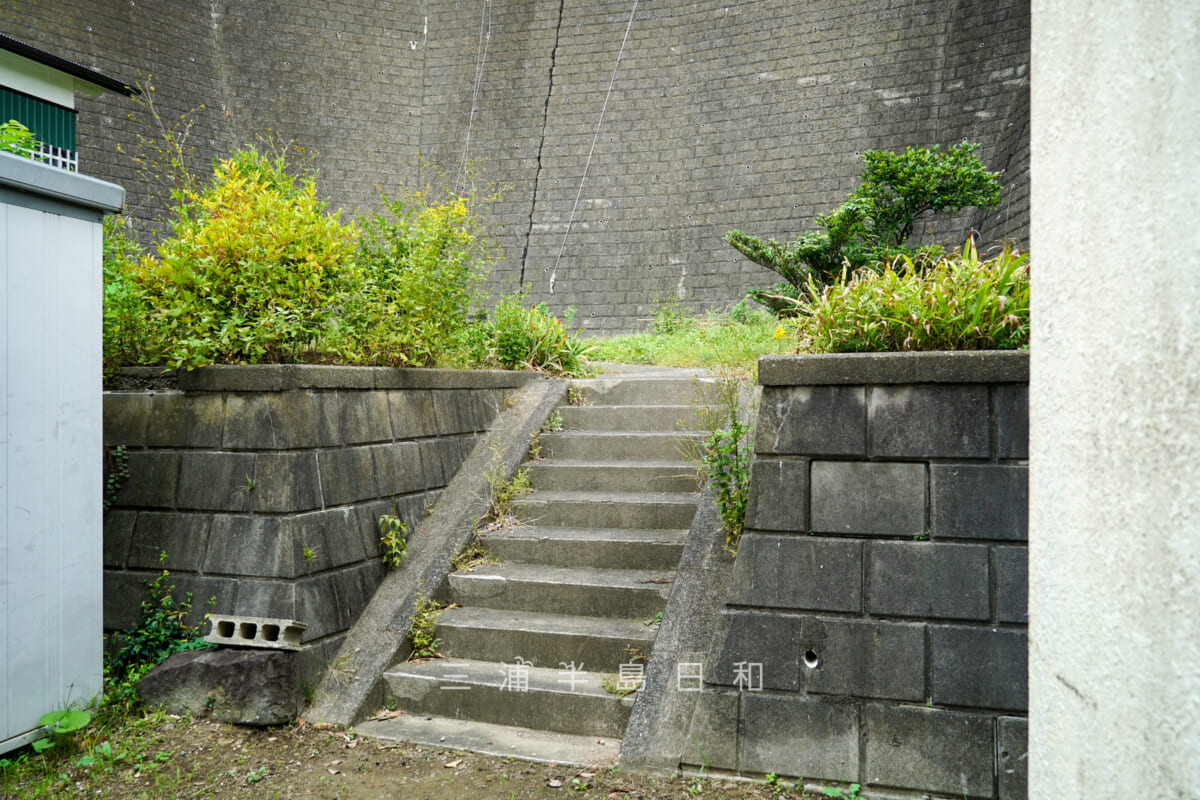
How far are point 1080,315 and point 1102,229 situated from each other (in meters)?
0.11

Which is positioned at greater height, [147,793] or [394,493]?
[394,493]

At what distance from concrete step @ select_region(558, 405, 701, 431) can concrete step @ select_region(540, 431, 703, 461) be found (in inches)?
5.9

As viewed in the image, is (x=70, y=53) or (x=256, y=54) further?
(x=256, y=54)

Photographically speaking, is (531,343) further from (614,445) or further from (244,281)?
(244,281)

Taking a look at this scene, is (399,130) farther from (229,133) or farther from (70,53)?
(70,53)

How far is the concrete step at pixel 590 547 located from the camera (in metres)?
4.06

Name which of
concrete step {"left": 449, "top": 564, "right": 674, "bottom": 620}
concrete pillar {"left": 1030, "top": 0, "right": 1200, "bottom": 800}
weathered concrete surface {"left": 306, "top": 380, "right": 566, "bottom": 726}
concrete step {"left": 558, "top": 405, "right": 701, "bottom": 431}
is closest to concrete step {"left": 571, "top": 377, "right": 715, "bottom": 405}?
concrete step {"left": 558, "top": 405, "right": 701, "bottom": 431}

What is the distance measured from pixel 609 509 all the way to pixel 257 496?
1.81m

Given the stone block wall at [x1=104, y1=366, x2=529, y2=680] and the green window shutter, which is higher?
the green window shutter

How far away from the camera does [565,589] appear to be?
12.9 ft

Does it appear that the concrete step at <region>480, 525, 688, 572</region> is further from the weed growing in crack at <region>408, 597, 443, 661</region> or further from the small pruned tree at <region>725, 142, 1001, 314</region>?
the small pruned tree at <region>725, 142, 1001, 314</region>

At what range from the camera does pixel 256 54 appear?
1508 centimetres

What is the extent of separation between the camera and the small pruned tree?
29.8 ft

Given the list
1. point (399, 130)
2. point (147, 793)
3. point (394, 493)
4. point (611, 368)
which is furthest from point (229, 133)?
point (147, 793)
